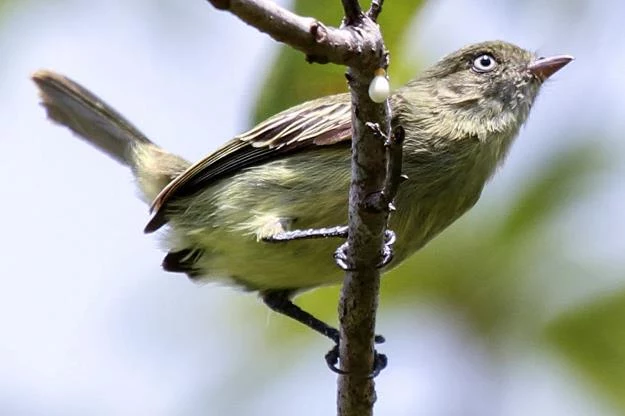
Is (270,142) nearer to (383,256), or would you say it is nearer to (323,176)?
(323,176)

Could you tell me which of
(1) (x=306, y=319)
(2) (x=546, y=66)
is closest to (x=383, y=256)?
(1) (x=306, y=319)

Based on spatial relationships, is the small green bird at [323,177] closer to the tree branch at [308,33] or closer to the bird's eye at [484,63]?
the bird's eye at [484,63]

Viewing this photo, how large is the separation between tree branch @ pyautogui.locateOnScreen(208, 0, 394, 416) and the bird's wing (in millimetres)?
930

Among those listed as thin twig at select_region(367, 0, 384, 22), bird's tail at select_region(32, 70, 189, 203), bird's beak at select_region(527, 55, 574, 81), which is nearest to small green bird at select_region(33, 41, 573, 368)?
bird's beak at select_region(527, 55, 574, 81)

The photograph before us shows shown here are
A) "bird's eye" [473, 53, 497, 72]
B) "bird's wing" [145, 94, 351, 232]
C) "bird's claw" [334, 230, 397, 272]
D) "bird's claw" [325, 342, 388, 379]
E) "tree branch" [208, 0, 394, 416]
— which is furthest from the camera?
"bird's eye" [473, 53, 497, 72]

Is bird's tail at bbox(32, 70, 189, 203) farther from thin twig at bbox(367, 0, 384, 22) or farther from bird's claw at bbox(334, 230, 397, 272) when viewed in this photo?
thin twig at bbox(367, 0, 384, 22)

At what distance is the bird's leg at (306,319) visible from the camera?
3.73 meters

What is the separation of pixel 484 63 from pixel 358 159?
1.81 meters

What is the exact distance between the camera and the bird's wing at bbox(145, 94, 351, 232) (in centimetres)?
403

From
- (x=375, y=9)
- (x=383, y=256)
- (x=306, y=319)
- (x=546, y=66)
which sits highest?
(x=546, y=66)

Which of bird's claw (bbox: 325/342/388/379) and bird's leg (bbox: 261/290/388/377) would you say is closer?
bird's claw (bbox: 325/342/388/379)

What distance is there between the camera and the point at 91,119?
5.26m

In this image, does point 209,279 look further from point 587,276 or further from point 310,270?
point 587,276

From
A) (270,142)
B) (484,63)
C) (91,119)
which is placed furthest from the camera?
(91,119)
